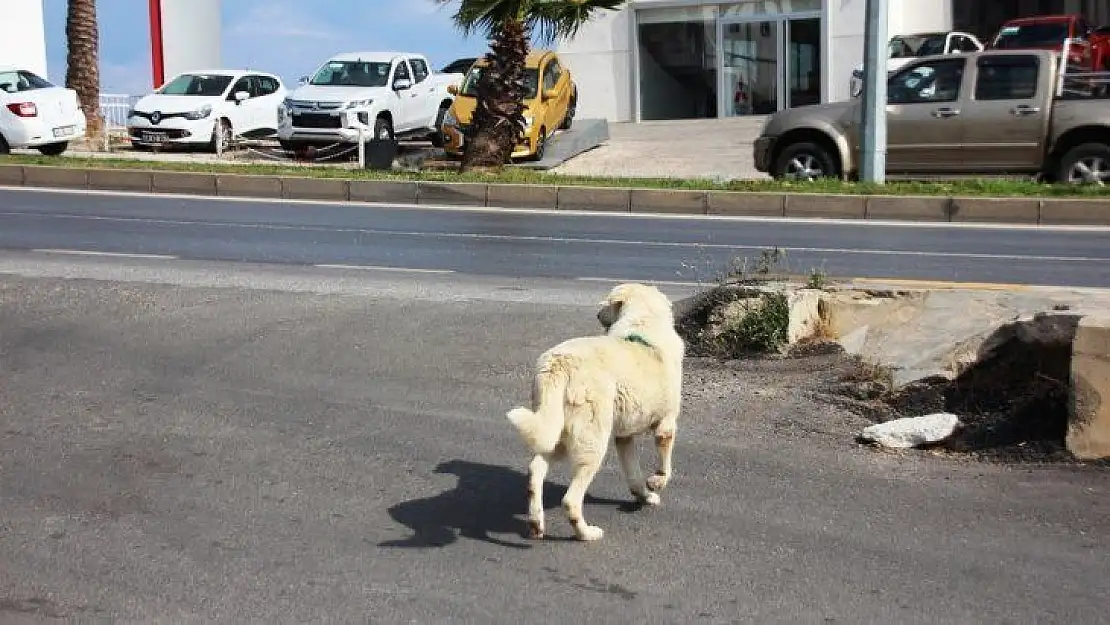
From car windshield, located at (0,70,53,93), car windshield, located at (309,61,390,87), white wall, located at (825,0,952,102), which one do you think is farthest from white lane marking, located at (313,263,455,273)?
white wall, located at (825,0,952,102)

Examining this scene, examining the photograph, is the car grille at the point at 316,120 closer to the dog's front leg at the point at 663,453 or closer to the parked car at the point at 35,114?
the parked car at the point at 35,114

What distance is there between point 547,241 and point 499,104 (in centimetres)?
754

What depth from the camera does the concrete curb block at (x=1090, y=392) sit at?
5832mm

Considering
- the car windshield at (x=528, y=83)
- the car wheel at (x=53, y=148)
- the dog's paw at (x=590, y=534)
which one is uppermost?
the car windshield at (x=528, y=83)

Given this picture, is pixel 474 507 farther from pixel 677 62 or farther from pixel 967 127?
pixel 677 62

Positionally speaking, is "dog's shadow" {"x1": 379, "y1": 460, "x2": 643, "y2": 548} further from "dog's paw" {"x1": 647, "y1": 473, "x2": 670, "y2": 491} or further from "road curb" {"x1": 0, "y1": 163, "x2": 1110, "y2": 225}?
"road curb" {"x1": 0, "y1": 163, "x2": 1110, "y2": 225}

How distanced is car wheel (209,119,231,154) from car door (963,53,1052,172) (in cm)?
1327

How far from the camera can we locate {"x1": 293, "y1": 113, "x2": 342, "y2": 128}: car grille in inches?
937

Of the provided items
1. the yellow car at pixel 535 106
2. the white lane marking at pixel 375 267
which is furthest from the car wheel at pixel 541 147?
the white lane marking at pixel 375 267

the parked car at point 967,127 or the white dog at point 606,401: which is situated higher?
the parked car at point 967,127

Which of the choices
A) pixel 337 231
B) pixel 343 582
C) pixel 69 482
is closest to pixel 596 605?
pixel 343 582

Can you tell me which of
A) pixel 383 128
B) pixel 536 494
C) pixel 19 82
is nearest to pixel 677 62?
pixel 383 128

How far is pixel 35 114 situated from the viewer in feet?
73.9

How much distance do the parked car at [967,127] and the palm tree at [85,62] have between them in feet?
47.7
